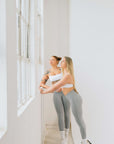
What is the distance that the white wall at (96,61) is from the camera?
1.91 metres

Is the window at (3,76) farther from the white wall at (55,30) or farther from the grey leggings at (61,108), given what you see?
the white wall at (55,30)

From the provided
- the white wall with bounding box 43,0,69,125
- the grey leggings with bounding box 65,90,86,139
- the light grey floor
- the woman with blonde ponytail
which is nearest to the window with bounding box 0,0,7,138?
the woman with blonde ponytail

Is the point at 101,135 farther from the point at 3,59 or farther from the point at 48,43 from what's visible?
the point at 48,43

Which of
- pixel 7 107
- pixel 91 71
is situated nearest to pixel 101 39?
pixel 91 71

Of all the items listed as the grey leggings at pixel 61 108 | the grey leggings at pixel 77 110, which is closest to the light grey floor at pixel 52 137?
the grey leggings at pixel 61 108

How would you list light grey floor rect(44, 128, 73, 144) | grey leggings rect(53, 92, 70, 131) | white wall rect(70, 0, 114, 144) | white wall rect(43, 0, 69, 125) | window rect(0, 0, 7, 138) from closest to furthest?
1. window rect(0, 0, 7, 138)
2. white wall rect(70, 0, 114, 144)
3. grey leggings rect(53, 92, 70, 131)
4. light grey floor rect(44, 128, 73, 144)
5. white wall rect(43, 0, 69, 125)

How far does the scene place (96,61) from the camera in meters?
2.26

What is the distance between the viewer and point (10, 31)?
925mm

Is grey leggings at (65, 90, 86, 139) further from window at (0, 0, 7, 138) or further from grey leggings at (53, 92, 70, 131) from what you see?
window at (0, 0, 7, 138)

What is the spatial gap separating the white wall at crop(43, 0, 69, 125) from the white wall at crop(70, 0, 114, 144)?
0.89m

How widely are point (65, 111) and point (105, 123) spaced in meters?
0.59

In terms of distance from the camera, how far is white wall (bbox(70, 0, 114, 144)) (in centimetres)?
191

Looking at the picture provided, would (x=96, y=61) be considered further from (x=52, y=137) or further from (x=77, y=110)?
(x=52, y=137)

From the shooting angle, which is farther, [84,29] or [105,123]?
[84,29]
